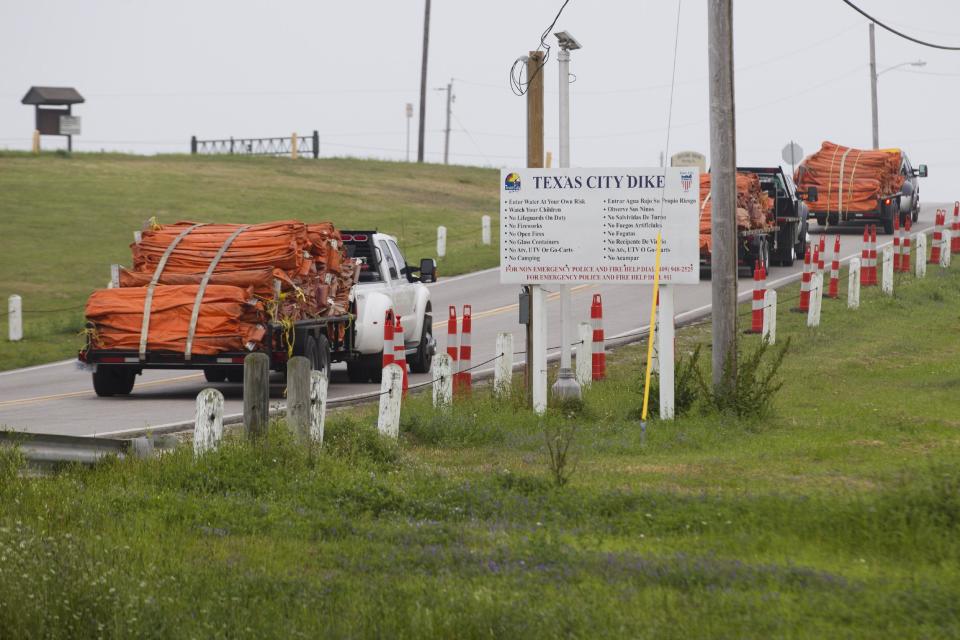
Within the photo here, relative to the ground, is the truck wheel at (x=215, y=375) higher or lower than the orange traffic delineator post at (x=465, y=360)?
lower

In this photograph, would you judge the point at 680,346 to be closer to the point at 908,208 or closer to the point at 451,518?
the point at 451,518

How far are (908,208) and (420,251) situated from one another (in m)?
16.5

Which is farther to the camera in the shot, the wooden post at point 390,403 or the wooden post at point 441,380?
the wooden post at point 441,380

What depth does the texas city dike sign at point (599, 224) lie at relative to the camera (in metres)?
13.9

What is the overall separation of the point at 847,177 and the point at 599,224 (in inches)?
1160

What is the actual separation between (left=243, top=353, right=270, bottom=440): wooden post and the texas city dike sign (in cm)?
443

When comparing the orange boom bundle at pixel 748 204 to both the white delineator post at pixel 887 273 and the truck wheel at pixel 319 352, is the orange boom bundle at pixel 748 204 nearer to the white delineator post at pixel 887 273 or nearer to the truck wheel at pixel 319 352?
the white delineator post at pixel 887 273

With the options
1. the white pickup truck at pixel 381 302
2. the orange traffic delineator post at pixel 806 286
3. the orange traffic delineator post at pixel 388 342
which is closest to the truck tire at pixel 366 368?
the white pickup truck at pixel 381 302

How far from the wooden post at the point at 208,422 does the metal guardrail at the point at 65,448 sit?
40 centimetres

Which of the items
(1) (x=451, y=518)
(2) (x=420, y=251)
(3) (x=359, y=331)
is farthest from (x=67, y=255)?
(1) (x=451, y=518)

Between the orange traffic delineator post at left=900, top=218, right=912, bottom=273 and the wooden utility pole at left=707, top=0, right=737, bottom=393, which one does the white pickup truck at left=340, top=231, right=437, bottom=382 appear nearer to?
the wooden utility pole at left=707, top=0, right=737, bottom=393

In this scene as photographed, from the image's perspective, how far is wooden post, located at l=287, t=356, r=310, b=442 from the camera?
1055 centimetres

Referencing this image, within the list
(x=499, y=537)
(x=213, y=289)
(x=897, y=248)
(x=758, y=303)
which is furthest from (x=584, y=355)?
(x=897, y=248)

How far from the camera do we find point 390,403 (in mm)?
12367
